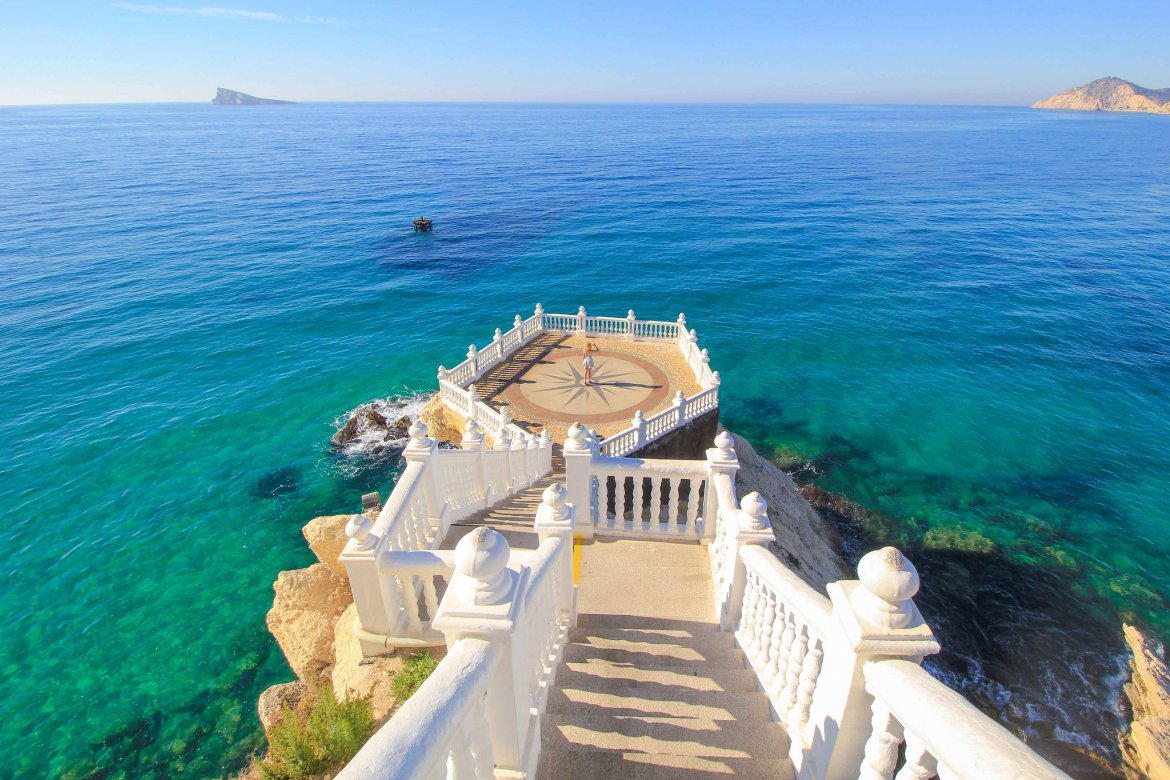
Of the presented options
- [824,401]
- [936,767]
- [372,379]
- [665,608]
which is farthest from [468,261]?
[936,767]

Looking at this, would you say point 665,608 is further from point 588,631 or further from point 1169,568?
point 1169,568

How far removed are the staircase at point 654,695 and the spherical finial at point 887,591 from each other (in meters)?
2.02

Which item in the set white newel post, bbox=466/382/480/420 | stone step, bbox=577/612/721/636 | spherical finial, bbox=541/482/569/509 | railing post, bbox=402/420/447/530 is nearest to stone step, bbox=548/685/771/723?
stone step, bbox=577/612/721/636

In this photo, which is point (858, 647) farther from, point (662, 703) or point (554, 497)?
point (554, 497)

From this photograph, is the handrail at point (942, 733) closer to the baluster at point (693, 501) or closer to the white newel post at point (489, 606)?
the white newel post at point (489, 606)

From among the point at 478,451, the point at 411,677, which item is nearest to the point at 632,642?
the point at 411,677

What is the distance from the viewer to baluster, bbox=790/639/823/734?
169 inches

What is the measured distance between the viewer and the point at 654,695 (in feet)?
17.3

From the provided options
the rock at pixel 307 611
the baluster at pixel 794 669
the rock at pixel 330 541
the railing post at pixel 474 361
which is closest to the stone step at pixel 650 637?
the baluster at pixel 794 669

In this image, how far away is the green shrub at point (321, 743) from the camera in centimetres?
529

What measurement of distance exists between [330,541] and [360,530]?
6.29 meters

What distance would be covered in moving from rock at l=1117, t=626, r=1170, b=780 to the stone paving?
42.1 ft

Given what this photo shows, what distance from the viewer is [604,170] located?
271 ft

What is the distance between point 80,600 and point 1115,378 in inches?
1627
